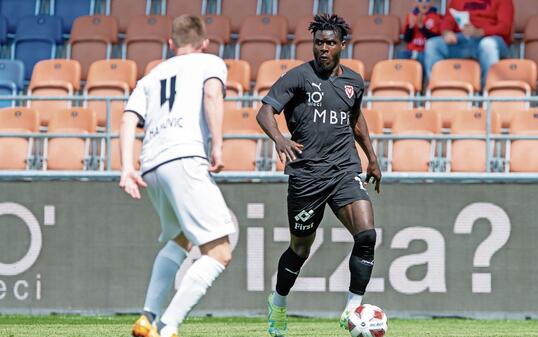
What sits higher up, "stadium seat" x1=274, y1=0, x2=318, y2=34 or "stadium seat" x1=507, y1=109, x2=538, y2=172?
"stadium seat" x1=274, y1=0, x2=318, y2=34

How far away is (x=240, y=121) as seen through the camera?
13602mm

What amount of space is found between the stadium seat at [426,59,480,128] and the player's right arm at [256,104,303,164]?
6.06 m

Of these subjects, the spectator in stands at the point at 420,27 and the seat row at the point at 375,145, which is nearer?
the seat row at the point at 375,145

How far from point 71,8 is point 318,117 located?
10306 millimetres

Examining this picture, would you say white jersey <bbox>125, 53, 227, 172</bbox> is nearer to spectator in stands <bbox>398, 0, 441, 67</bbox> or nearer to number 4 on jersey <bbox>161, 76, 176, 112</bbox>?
number 4 on jersey <bbox>161, 76, 176, 112</bbox>

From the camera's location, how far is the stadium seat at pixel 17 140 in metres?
13.6

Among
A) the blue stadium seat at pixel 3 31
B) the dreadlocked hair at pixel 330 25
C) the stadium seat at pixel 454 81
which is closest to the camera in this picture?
the dreadlocked hair at pixel 330 25

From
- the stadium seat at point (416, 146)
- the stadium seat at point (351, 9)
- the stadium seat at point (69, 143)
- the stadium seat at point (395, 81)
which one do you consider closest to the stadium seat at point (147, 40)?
the stadium seat at point (351, 9)

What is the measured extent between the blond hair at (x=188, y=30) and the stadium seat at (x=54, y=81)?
828 cm

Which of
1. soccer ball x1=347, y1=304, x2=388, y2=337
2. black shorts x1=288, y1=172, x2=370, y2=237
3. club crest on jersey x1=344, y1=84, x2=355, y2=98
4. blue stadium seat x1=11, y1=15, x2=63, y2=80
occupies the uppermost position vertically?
blue stadium seat x1=11, y1=15, x2=63, y2=80

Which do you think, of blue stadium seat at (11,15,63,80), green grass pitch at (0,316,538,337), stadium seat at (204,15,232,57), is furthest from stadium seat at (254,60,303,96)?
green grass pitch at (0,316,538,337)

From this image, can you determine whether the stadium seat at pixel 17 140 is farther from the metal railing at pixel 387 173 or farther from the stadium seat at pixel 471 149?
the stadium seat at pixel 471 149

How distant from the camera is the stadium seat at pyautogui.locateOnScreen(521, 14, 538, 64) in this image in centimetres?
1588

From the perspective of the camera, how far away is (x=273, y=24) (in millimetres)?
16828
